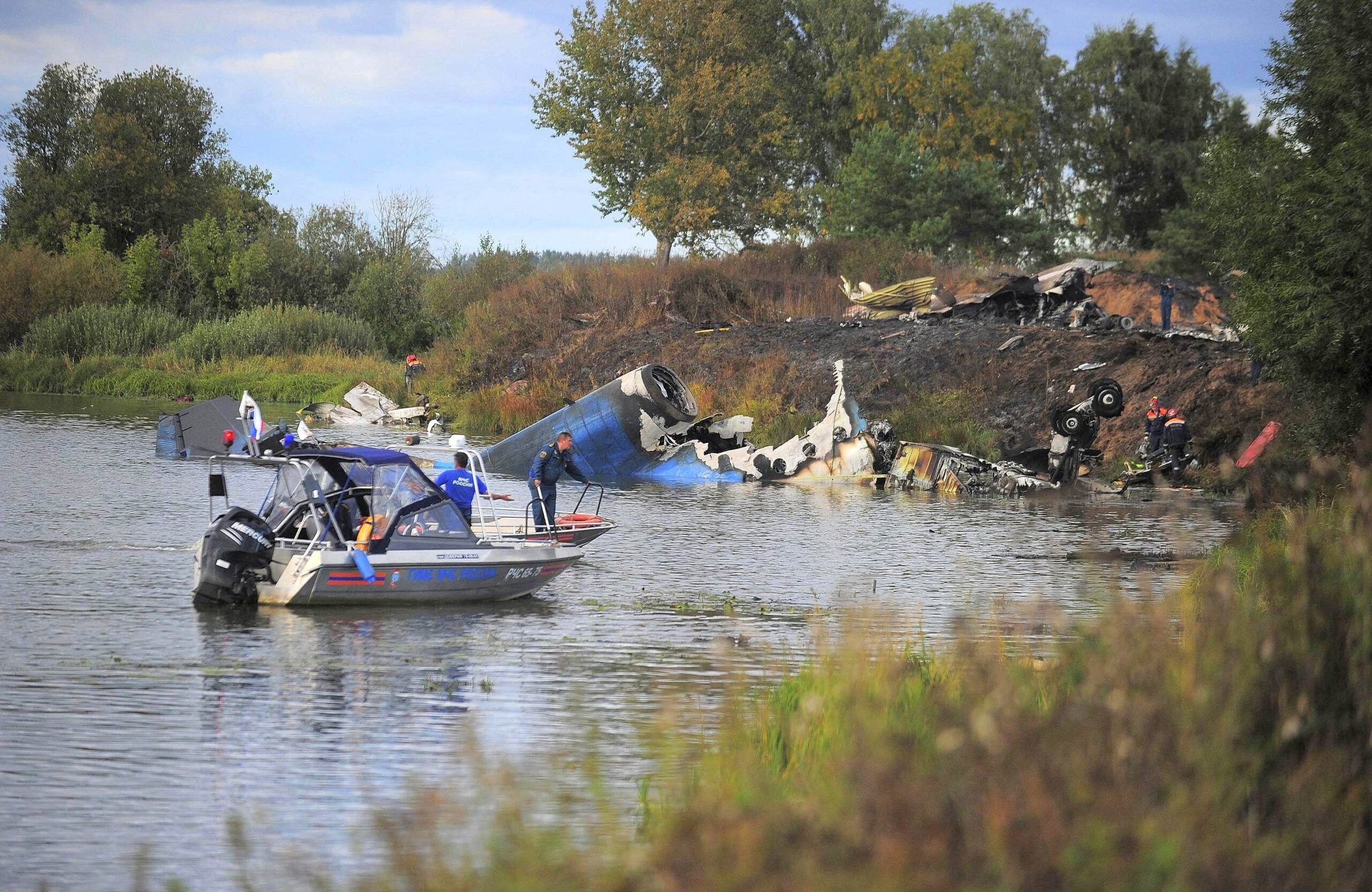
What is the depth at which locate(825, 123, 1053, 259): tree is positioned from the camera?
2876 inches

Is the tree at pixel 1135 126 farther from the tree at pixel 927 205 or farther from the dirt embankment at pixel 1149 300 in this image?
the dirt embankment at pixel 1149 300

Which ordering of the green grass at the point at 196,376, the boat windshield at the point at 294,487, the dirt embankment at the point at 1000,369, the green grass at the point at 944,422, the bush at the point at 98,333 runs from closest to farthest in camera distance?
the boat windshield at the point at 294,487 < the dirt embankment at the point at 1000,369 < the green grass at the point at 944,422 < the green grass at the point at 196,376 < the bush at the point at 98,333

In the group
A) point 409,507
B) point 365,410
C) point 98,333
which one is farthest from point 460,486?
point 98,333

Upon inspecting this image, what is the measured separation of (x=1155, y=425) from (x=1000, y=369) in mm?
6977

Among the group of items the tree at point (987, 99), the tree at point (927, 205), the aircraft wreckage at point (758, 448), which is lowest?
the aircraft wreckage at point (758, 448)

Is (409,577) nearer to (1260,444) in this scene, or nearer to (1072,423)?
(1072,423)

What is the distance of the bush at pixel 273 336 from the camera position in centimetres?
6041

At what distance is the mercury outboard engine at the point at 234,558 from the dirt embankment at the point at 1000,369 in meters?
21.9

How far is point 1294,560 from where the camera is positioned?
7.35 metres

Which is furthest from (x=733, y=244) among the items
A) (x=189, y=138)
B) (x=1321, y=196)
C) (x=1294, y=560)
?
(x=1294, y=560)

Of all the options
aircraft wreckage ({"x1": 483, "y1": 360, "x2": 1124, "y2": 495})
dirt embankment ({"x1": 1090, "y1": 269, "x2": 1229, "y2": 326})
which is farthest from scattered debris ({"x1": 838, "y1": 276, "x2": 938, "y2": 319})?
aircraft wreckage ({"x1": 483, "y1": 360, "x2": 1124, "y2": 495})

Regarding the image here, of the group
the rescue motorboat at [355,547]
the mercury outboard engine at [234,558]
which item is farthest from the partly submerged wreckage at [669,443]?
the mercury outboard engine at [234,558]

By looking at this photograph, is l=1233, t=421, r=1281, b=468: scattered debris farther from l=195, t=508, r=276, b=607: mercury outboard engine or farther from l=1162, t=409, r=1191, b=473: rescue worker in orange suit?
l=195, t=508, r=276, b=607: mercury outboard engine

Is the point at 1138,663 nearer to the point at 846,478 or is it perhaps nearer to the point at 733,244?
the point at 846,478
